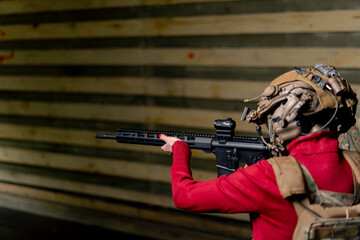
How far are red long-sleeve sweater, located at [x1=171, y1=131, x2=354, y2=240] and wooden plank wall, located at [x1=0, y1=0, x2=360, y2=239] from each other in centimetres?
161

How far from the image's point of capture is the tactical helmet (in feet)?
6.10

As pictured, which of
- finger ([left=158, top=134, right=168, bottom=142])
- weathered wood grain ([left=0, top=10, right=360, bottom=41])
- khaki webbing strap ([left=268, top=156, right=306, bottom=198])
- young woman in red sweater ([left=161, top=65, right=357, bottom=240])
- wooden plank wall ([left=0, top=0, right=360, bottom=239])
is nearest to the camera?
khaki webbing strap ([left=268, top=156, right=306, bottom=198])

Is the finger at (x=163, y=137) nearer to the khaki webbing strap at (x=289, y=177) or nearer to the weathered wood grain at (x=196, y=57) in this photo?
the khaki webbing strap at (x=289, y=177)

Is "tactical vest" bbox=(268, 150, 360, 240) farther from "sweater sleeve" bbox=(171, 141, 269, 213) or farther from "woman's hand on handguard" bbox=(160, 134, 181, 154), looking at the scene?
"woman's hand on handguard" bbox=(160, 134, 181, 154)

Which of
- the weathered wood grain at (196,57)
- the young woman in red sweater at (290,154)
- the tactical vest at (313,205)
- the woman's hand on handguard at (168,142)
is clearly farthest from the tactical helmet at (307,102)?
the weathered wood grain at (196,57)

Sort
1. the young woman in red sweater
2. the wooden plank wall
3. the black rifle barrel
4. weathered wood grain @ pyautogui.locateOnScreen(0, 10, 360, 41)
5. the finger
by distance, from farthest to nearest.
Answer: the wooden plank wall, weathered wood grain @ pyautogui.locateOnScreen(0, 10, 360, 41), the finger, the black rifle barrel, the young woman in red sweater

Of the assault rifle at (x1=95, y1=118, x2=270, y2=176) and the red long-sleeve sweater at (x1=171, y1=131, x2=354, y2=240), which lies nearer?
the red long-sleeve sweater at (x1=171, y1=131, x2=354, y2=240)

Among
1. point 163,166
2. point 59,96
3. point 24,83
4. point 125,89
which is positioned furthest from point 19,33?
point 163,166

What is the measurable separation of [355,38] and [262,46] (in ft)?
2.55

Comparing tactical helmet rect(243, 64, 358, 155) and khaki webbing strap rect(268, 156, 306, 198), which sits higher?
tactical helmet rect(243, 64, 358, 155)

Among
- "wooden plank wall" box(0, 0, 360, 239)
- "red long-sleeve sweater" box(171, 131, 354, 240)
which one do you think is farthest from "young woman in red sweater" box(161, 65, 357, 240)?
"wooden plank wall" box(0, 0, 360, 239)

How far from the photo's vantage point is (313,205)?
174cm

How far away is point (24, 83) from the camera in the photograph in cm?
461

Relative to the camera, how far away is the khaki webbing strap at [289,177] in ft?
5.49
